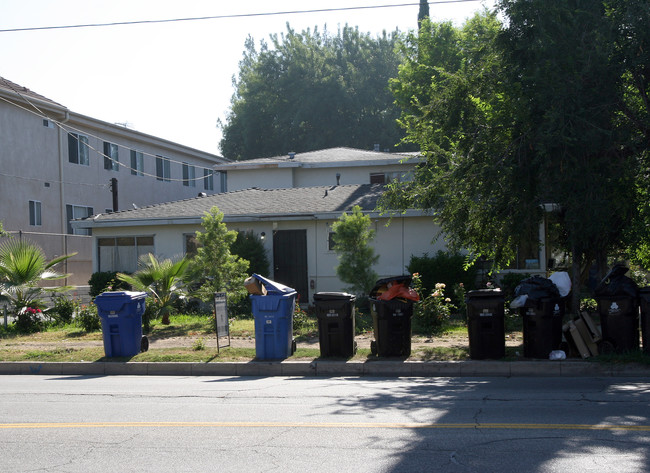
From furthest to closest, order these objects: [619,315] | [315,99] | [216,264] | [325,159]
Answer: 1. [315,99]
2. [325,159]
3. [216,264]
4. [619,315]

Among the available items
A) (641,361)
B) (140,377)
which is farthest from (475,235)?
(140,377)

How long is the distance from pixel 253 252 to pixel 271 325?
27.5ft

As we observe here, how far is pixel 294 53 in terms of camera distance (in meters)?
57.4

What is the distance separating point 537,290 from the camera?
11.6 m

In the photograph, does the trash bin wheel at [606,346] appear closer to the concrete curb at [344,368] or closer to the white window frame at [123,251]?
the concrete curb at [344,368]

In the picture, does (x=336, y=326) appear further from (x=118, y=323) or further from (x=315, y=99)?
(x=315, y=99)

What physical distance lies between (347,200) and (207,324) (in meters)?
6.93

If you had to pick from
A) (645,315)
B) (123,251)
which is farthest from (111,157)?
(645,315)

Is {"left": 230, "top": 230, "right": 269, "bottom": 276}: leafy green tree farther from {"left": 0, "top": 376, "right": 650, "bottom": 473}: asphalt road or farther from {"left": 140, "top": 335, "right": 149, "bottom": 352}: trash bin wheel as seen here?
{"left": 0, "top": 376, "right": 650, "bottom": 473}: asphalt road

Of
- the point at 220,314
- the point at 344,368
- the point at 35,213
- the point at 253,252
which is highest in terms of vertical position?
the point at 35,213

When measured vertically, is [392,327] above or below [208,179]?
below

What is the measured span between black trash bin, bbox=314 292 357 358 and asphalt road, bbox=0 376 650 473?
5.38ft

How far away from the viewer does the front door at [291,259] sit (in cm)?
2133

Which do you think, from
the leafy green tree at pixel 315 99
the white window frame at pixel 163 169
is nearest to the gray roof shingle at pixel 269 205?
the white window frame at pixel 163 169
